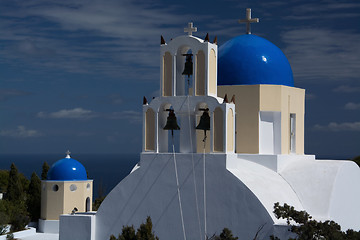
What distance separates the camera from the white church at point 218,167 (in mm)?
16734

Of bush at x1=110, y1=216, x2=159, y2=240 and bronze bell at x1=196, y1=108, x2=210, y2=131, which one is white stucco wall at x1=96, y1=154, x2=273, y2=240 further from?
bush at x1=110, y1=216, x2=159, y2=240

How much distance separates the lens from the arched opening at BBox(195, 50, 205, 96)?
57.4ft

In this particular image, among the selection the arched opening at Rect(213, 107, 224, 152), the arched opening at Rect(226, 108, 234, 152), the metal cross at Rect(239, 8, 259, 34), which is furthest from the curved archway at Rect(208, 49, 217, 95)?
the metal cross at Rect(239, 8, 259, 34)

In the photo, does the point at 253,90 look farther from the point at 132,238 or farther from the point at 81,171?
the point at 81,171

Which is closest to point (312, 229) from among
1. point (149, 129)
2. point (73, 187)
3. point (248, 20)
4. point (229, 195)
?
point (229, 195)

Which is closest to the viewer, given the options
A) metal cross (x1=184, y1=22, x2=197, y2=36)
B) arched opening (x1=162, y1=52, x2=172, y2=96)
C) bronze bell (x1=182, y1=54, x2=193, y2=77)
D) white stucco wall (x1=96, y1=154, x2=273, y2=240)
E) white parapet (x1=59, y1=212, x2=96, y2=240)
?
white stucco wall (x1=96, y1=154, x2=273, y2=240)

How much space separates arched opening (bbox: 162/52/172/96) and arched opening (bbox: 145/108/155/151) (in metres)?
0.75

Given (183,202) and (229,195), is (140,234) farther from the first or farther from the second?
(229,195)

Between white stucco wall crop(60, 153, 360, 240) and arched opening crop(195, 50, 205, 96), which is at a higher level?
arched opening crop(195, 50, 205, 96)

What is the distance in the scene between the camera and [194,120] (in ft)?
58.2

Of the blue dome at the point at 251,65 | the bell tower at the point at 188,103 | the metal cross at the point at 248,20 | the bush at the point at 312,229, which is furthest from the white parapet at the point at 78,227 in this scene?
the metal cross at the point at 248,20

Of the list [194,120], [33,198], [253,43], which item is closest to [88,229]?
[194,120]

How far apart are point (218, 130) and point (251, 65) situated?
3.64m

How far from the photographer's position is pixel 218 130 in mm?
17078
